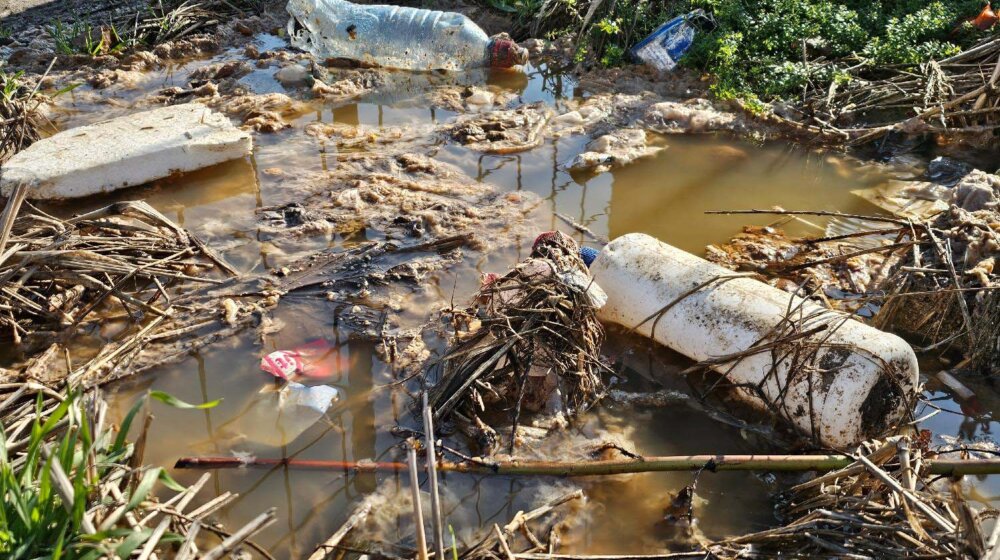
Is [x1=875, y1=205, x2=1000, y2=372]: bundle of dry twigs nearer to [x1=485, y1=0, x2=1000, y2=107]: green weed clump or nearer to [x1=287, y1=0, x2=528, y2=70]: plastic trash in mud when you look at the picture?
[x1=485, y1=0, x2=1000, y2=107]: green weed clump

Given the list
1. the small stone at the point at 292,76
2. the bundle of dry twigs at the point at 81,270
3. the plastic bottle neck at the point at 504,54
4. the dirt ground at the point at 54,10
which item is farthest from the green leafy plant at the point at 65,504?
the dirt ground at the point at 54,10

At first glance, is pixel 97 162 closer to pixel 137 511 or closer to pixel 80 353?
pixel 80 353

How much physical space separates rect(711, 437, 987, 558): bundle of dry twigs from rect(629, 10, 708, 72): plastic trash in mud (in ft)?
15.9

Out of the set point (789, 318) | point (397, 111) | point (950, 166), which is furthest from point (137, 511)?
point (950, 166)

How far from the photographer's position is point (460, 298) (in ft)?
13.6

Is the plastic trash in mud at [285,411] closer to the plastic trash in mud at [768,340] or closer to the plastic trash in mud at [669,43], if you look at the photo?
the plastic trash in mud at [768,340]

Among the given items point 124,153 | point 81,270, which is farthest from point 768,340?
point 124,153

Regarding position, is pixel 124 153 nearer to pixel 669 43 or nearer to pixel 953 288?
pixel 669 43

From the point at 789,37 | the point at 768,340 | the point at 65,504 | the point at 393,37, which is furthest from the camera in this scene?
the point at 393,37

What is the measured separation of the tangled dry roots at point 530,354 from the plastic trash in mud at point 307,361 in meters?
0.56

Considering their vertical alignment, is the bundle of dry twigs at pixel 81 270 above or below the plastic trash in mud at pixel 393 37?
below

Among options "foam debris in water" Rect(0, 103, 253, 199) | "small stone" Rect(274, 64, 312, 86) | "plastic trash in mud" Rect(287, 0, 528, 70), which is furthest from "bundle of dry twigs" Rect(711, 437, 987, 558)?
"small stone" Rect(274, 64, 312, 86)

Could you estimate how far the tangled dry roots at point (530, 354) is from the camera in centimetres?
328

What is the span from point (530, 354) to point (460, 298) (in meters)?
0.93
